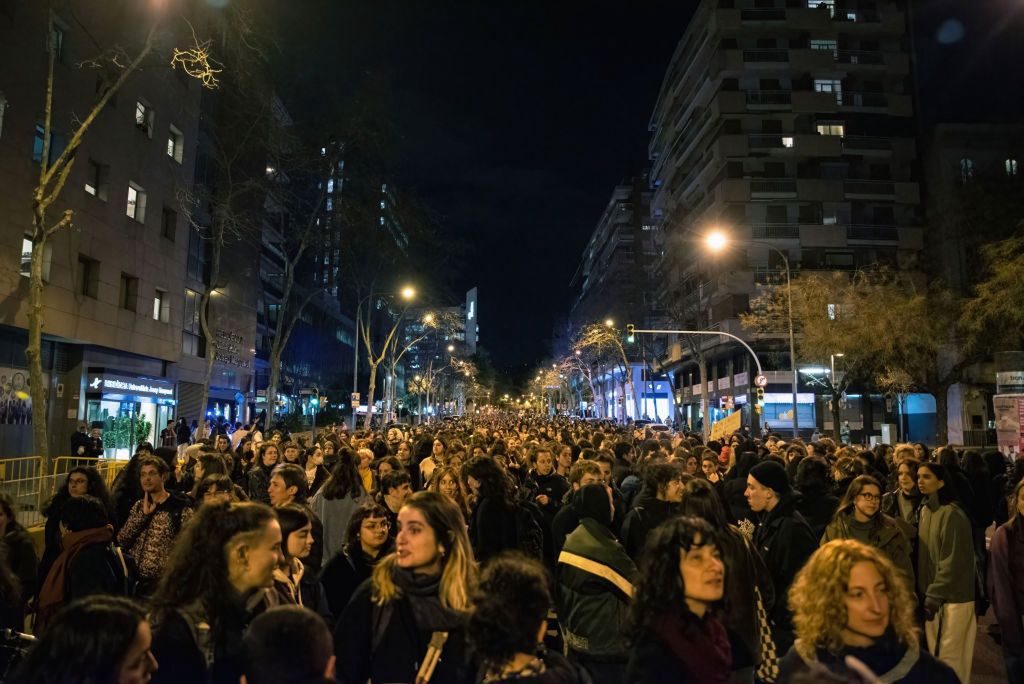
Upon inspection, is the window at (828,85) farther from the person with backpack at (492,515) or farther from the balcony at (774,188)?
the person with backpack at (492,515)

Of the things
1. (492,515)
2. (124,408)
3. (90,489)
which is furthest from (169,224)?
(492,515)

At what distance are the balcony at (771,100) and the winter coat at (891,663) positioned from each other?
53.9m

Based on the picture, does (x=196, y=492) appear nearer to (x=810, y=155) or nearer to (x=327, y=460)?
(x=327, y=460)

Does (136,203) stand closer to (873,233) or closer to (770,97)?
(770,97)

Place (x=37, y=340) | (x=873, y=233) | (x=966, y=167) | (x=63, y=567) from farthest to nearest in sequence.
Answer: (x=873, y=233) < (x=966, y=167) < (x=37, y=340) < (x=63, y=567)

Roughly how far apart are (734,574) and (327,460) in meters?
7.07

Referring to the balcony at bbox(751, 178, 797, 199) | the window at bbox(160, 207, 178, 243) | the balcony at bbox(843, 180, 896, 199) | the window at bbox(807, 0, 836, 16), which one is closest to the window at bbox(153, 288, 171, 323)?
the window at bbox(160, 207, 178, 243)

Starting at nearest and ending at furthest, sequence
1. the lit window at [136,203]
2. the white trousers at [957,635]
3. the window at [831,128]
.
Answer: the white trousers at [957,635] < the lit window at [136,203] < the window at [831,128]

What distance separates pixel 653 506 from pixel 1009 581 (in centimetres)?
252

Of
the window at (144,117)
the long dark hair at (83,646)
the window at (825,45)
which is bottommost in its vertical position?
the long dark hair at (83,646)

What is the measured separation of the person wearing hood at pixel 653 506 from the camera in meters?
5.96

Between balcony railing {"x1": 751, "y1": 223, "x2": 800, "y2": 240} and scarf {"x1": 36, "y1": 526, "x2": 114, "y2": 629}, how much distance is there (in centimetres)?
4984

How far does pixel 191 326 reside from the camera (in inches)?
1287

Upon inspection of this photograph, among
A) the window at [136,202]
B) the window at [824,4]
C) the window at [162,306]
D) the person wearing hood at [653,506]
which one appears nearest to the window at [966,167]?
the window at [824,4]
